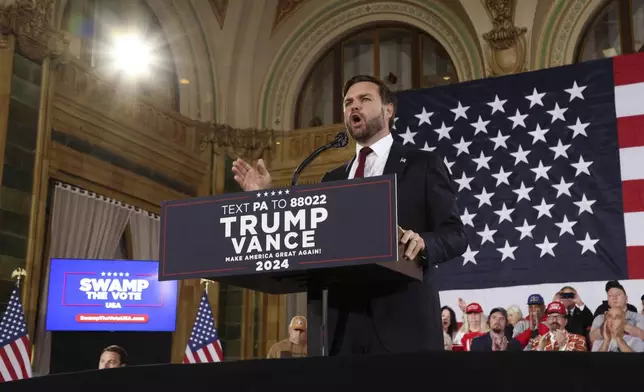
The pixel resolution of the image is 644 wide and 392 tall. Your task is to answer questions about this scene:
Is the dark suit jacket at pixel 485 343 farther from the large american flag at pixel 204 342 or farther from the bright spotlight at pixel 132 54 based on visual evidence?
the bright spotlight at pixel 132 54

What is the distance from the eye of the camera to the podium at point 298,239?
1954mm

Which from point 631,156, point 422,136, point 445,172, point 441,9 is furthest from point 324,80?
point 445,172

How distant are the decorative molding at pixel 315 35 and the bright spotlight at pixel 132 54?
1.99 meters

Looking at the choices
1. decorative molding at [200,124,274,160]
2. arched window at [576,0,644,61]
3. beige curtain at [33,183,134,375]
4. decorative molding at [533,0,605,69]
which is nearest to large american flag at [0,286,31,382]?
beige curtain at [33,183,134,375]

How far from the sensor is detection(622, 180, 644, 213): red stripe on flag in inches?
336

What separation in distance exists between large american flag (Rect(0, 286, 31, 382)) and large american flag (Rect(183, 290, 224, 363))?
1.61 meters

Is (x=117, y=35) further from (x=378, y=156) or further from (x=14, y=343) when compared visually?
(x=378, y=156)

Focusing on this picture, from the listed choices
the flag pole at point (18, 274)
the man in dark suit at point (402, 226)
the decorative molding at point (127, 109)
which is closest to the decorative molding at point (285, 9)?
the decorative molding at point (127, 109)

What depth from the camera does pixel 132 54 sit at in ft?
36.0

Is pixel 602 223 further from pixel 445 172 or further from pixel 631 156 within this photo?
pixel 445 172

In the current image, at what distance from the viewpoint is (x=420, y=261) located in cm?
220

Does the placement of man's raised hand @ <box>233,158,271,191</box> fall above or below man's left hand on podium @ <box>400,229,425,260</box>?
above

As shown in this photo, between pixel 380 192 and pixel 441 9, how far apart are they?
33.7ft

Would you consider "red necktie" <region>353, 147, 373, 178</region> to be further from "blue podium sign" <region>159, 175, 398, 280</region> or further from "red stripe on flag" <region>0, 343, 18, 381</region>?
"red stripe on flag" <region>0, 343, 18, 381</region>
